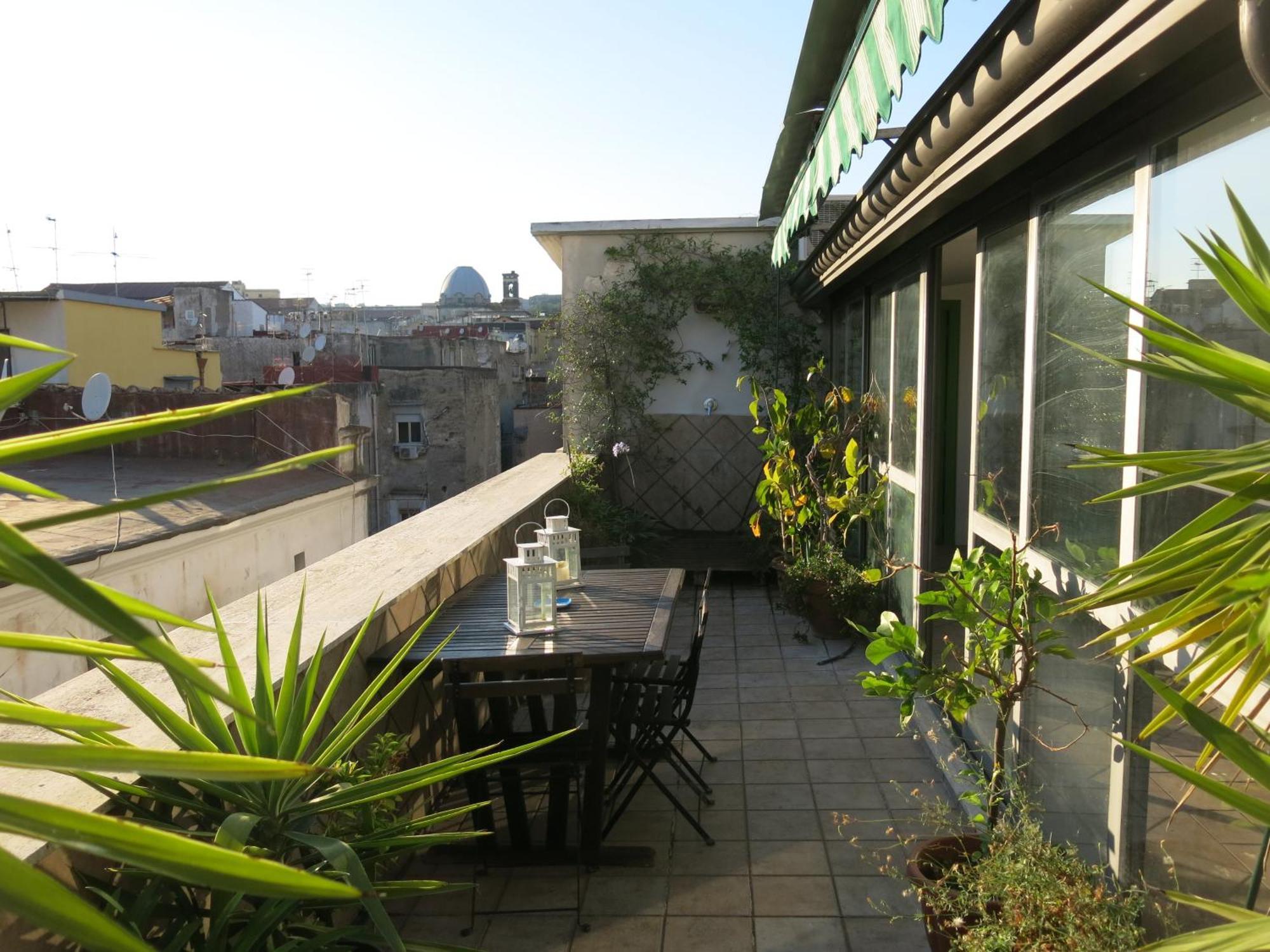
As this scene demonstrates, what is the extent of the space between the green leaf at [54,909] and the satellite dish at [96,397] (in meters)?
8.24

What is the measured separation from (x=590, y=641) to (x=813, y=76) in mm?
2467

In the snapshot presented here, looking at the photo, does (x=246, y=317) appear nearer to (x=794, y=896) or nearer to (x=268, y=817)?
(x=794, y=896)

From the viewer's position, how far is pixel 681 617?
283 inches

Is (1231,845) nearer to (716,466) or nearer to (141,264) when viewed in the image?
(716,466)

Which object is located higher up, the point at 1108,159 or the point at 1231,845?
the point at 1108,159

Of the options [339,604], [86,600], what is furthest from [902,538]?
[86,600]

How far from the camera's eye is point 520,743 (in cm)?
372

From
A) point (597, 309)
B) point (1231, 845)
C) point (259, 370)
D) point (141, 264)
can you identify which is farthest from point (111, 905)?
point (141, 264)

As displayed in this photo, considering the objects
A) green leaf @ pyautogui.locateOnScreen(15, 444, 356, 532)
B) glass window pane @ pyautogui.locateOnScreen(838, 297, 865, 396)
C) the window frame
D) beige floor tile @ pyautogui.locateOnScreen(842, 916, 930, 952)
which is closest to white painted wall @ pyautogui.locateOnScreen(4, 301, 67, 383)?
the window frame

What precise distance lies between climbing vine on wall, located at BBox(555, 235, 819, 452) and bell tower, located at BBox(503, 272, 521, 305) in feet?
147

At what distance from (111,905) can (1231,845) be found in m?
2.09

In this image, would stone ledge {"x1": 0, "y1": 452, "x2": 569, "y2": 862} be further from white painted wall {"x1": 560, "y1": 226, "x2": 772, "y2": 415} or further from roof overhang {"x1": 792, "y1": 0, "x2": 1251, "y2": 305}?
white painted wall {"x1": 560, "y1": 226, "x2": 772, "y2": 415}

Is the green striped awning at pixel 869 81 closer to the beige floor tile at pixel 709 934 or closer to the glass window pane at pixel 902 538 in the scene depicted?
the glass window pane at pixel 902 538

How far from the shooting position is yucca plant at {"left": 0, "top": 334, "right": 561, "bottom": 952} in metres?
0.74
